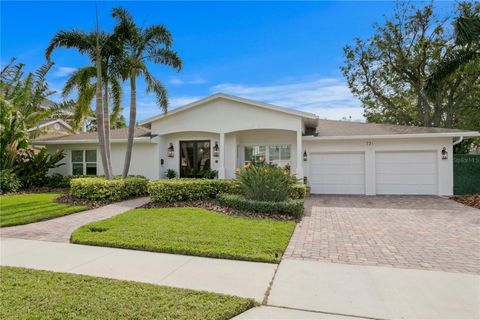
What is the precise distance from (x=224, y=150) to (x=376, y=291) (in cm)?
1135

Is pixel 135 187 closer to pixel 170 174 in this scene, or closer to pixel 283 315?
pixel 170 174

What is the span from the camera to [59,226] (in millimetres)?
7688

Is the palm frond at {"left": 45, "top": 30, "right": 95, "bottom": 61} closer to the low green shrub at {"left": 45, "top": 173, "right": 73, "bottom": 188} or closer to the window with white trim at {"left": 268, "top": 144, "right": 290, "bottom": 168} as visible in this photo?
the low green shrub at {"left": 45, "top": 173, "right": 73, "bottom": 188}

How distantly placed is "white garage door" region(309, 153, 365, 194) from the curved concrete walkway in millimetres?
8826

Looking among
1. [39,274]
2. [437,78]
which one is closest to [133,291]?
[39,274]

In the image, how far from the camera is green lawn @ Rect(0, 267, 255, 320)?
10.4 feet

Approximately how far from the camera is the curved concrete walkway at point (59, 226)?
671 centimetres

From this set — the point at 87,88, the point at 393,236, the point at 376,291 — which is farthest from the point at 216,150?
the point at 376,291

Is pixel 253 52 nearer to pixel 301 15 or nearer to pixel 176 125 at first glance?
pixel 301 15

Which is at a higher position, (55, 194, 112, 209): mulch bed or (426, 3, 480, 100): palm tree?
(426, 3, 480, 100): palm tree

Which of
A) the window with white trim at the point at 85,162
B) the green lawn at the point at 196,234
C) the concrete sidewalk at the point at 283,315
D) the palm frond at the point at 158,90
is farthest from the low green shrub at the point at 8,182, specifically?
the concrete sidewalk at the point at 283,315

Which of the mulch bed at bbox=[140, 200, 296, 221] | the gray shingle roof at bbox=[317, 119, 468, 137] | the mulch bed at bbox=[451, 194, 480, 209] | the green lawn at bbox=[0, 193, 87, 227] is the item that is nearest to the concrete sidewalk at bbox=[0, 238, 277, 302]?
the green lawn at bbox=[0, 193, 87, 227]

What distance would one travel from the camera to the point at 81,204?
1062cm

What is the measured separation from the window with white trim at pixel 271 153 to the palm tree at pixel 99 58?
7136mm
